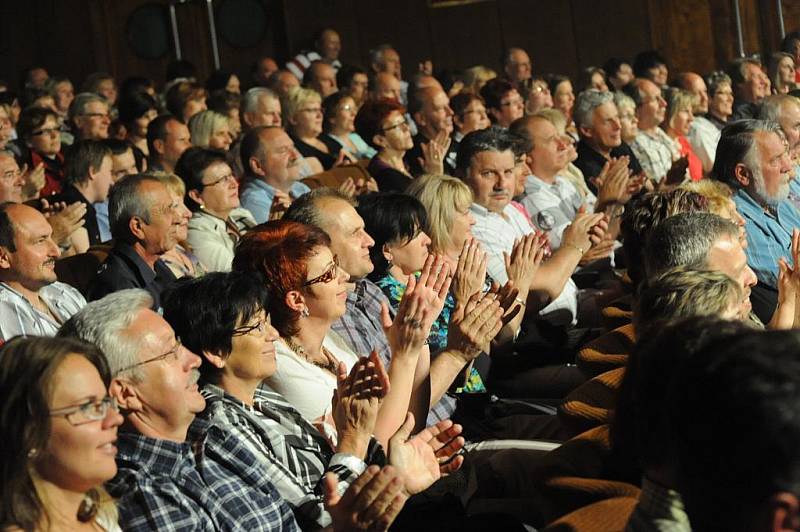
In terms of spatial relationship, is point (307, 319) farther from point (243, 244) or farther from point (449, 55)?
point (449, 55)

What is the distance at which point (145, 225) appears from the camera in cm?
462

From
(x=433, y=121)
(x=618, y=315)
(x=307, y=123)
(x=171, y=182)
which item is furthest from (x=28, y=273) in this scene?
(x=433, y=121)

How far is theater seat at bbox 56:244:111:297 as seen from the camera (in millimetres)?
4527

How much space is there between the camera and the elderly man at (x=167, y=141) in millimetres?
6648

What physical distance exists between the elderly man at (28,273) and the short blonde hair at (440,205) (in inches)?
51.6

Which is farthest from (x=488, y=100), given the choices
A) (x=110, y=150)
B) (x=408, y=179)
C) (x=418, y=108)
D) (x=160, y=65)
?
(x=160, y=65)

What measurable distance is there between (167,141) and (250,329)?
4041 mm

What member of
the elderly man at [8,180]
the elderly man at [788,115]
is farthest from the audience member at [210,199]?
the elderly man at [788,115]

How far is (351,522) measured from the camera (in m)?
2.36

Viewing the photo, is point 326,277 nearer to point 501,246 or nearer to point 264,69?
point 501,246

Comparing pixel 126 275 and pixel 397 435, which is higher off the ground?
pixel 126 275

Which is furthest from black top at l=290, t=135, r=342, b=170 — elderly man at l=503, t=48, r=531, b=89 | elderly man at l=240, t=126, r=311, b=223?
elderly man at l=503, t=48, r=531, b=89

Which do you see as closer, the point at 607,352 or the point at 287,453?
the point at 287,453

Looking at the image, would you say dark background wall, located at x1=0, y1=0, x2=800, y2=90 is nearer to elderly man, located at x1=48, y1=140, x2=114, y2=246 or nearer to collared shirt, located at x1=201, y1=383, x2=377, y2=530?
elderly man, located at x1=48, y1=140, x2=114, y2=246
